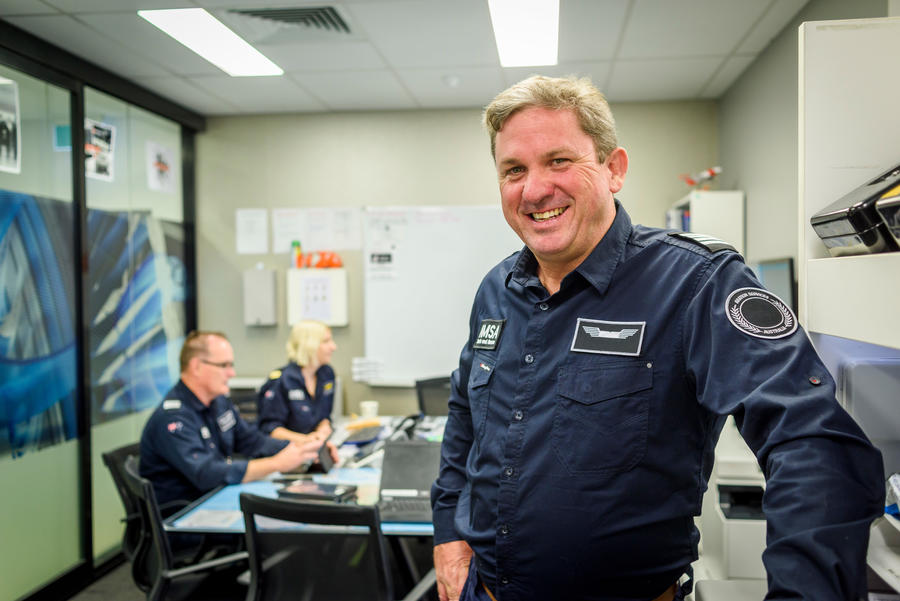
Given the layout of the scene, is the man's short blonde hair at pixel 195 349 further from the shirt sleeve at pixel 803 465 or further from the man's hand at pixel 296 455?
the shirt sleeve at pixel 803 465

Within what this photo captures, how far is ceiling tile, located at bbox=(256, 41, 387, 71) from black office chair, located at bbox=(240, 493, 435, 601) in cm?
245

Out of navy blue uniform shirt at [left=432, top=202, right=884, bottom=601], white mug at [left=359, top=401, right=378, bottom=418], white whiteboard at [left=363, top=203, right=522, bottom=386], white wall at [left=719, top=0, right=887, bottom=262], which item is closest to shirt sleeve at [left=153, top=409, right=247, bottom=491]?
white mug at [left=359, top=401, right=378, bottom=418]

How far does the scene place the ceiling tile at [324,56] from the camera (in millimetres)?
3293

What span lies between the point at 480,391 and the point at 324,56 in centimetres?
275

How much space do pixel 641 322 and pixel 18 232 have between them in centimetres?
308

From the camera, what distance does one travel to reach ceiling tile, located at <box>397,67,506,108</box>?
3.74 metres

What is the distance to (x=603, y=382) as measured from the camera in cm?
108

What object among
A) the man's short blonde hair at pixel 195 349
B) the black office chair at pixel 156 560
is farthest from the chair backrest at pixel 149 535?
the man's short blonde hair at pixel 195 349

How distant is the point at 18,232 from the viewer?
3006 mm

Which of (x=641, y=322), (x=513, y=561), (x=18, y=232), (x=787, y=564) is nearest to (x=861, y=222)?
(x=641, y=322)

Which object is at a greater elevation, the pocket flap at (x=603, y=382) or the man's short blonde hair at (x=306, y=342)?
the pocket flap at (x=603, y=382)

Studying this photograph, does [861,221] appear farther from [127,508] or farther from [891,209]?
[127,508]

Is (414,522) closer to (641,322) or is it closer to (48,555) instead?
(641,322)

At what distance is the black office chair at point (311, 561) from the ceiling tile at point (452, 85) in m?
2.80
